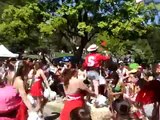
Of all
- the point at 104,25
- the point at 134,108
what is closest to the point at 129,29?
the point at 104,25

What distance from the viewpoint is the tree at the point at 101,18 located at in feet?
150

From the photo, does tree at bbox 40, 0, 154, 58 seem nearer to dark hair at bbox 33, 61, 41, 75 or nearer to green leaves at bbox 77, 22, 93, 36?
green leaves at bbox 77, 22, 93, 36

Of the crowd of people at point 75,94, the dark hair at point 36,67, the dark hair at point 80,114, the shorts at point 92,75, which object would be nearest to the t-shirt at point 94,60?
the crowd of people at point 75,94

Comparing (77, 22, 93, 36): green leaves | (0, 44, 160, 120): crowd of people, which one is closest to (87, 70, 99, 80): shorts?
(0, 44, 160, 120): crowd of people

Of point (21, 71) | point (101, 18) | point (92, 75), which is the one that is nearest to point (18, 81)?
point (21, 71)

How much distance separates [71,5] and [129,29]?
18.4ft

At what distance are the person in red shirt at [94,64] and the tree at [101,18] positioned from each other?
30.7m

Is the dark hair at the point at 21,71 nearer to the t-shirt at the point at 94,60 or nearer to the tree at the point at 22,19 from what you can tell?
the t-shirt at the point at 94,60

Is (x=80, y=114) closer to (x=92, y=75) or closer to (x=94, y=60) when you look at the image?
(x=94, y=60)

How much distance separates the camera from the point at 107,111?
1191cm

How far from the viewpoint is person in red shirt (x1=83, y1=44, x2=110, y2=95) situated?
45.1 feet

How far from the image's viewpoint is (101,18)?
155ft

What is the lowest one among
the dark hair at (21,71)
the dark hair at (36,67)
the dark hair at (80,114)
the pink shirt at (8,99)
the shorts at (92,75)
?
the shorts at (92,75)

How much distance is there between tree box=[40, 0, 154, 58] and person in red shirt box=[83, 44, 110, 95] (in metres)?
30.7
